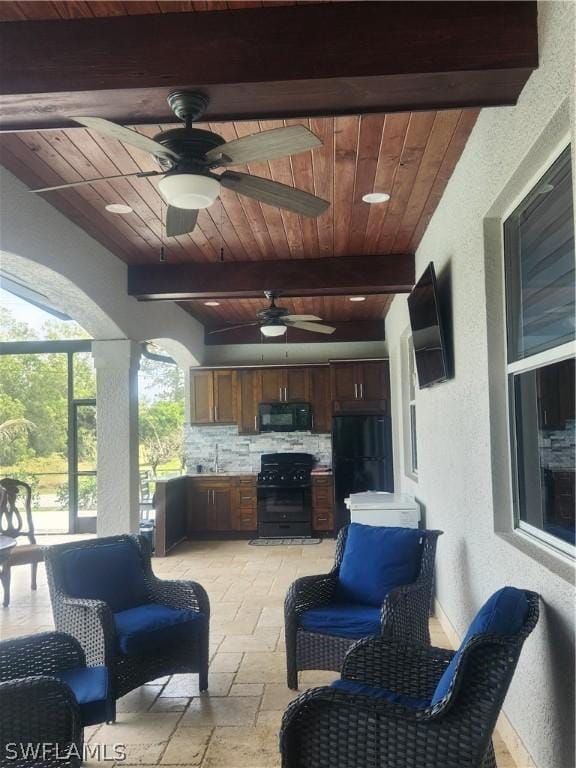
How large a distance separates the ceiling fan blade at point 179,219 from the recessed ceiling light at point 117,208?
1213 mm

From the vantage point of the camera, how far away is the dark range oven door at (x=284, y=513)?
8391mm

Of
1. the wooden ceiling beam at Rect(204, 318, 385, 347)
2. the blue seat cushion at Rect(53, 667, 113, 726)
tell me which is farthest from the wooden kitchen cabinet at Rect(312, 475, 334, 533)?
the blue seat cushion at Rect(53, 667, 113, 726)

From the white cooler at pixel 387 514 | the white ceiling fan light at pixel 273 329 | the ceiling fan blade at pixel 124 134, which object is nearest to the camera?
the ceiling fan blade at pixel 124 134

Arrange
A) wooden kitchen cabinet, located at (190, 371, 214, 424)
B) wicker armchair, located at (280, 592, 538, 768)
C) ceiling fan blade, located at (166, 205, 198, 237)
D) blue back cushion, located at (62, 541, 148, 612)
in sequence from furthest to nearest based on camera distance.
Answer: wooden kitchen cabinet, located at (190, 371, 214, 424) → blue back cushion, located at (62, 541, 148, 612) → ceiling fan blade, located at (166, 205, 198, 237) → wicker armchair, located at (280, 592, 538, 768)

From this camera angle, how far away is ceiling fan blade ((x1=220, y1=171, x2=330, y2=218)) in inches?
107

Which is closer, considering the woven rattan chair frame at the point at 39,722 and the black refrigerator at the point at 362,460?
the woven rattan chair frame at the point at 39,722

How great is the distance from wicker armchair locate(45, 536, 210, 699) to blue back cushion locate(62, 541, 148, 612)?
1 centimetres

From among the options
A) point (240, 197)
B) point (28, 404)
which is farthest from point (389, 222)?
point (28, 404)

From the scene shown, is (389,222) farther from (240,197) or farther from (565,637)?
(565,637)

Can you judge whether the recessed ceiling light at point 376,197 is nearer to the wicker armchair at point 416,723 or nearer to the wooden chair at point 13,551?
the wicker armchair at point 416,723
